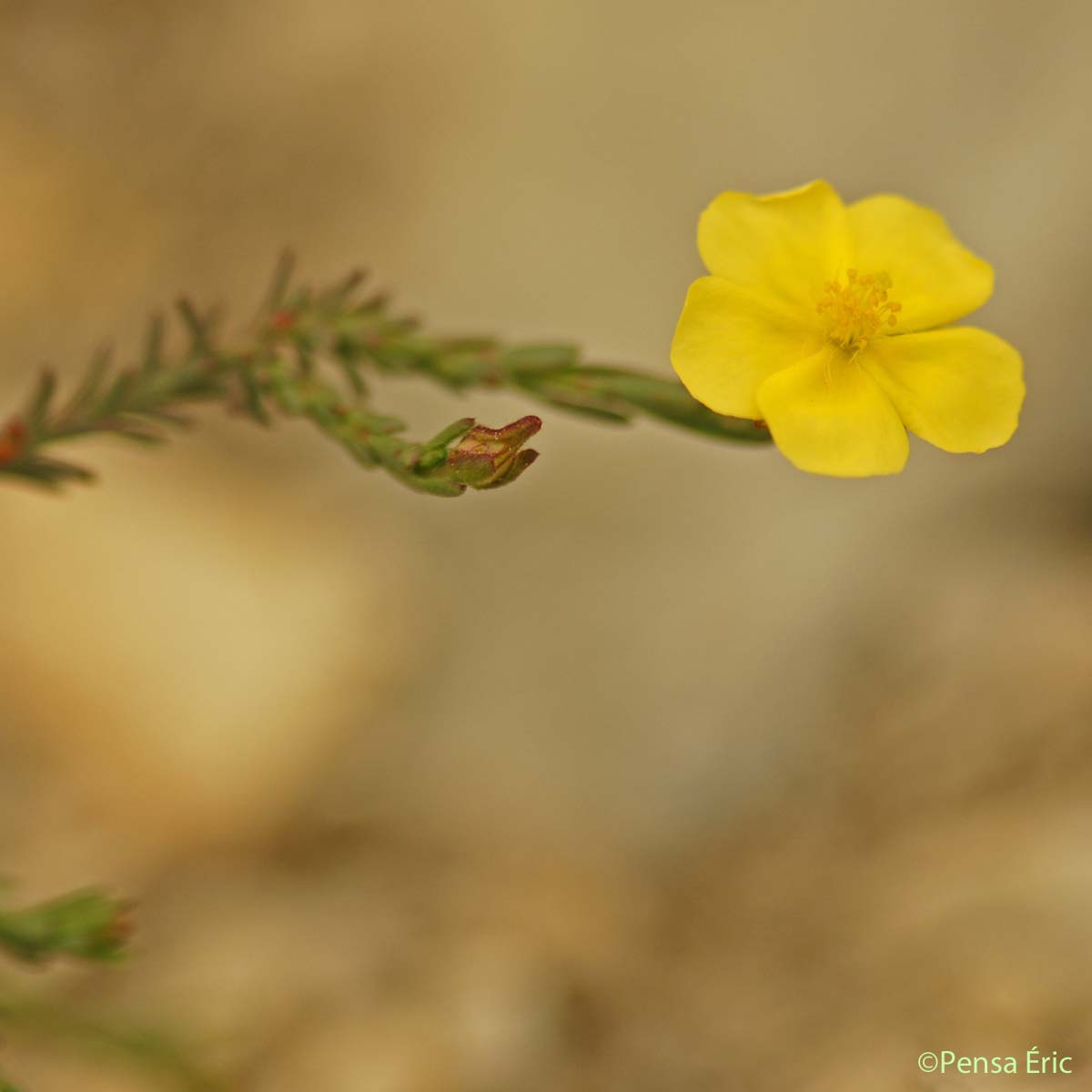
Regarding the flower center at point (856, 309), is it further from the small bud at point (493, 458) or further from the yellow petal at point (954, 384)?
the small bud at point (493, 458)

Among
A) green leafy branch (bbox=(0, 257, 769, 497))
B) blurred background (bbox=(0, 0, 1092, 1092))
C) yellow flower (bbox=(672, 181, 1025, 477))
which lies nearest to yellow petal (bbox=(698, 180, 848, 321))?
yellow flower (bbox=(672, 181, 1025, 477))

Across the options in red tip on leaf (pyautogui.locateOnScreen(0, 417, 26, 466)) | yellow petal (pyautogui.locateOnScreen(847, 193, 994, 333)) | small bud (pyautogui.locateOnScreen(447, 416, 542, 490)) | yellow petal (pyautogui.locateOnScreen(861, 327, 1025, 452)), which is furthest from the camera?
red tip on leaf (pyautogui.locateOnScreen(0, 417, 26, 466))

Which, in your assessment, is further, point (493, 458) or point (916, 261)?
point (916, 261)

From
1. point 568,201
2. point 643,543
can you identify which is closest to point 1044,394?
point 643,543

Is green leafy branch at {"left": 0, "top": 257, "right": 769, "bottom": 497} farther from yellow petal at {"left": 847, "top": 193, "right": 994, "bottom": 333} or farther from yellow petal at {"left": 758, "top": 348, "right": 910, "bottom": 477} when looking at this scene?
yellow petal at {"left": 847, "top": 193, "right": 994, "bottom": 333}

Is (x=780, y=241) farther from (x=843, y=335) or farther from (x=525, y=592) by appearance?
(x=525, y=592)

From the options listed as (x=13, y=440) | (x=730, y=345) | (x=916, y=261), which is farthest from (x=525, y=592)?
(x=730, y=345)

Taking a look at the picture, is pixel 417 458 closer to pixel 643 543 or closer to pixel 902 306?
pixel 902 306

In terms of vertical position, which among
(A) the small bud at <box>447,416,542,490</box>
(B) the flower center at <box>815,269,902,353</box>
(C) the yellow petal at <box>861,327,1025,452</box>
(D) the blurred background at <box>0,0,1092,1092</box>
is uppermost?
(D) the blurred background at <box>0,0,1092,1092</box>
